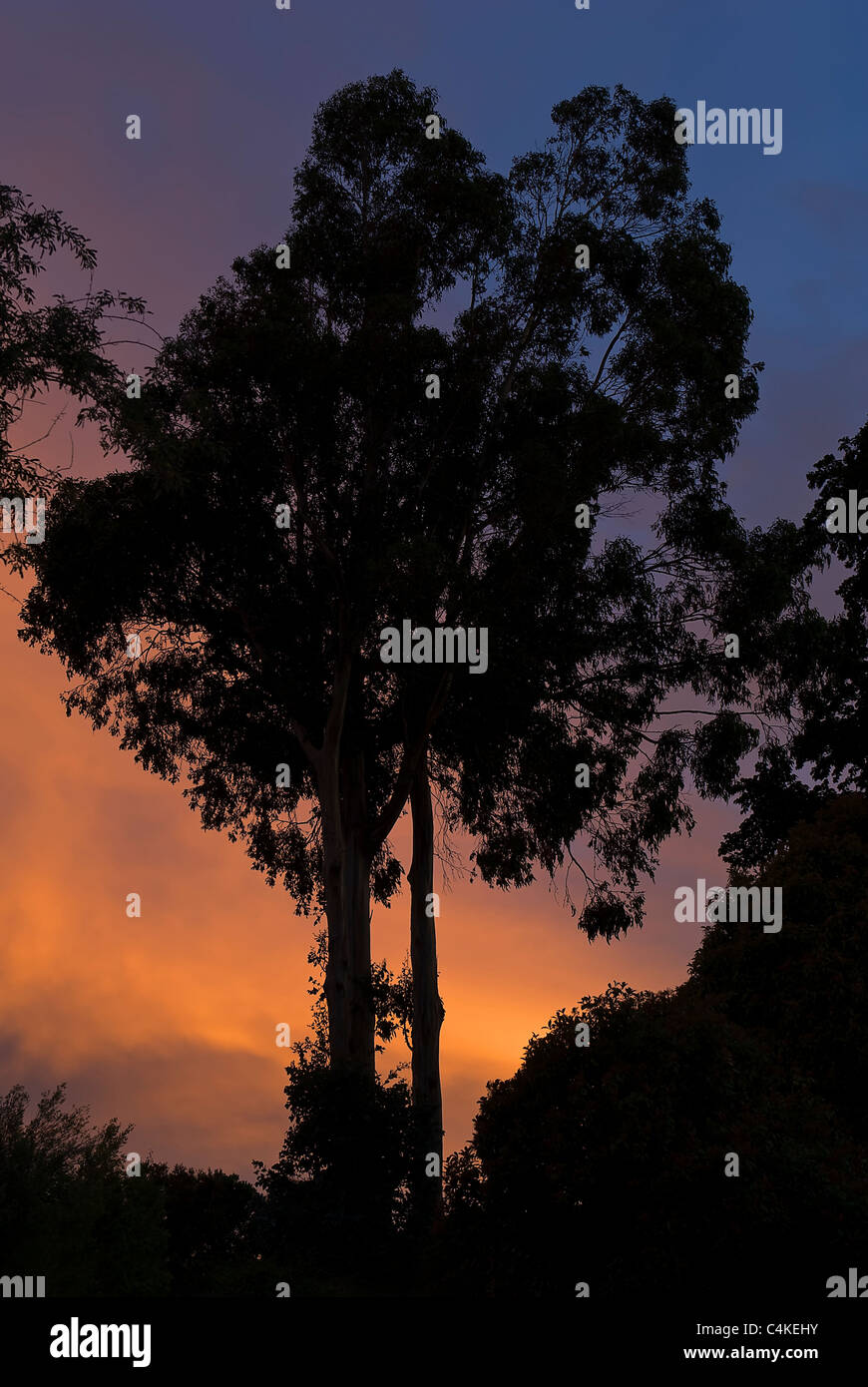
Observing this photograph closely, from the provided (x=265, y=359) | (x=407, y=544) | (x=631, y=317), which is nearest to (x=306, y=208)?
(x=265, y=359)

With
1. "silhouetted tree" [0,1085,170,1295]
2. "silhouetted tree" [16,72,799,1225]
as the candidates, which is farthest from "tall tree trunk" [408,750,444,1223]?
Answer: "silhouetted tree" [0,1085,170,1295]

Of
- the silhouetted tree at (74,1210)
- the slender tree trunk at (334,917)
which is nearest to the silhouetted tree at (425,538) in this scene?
the slender tree trunk at (334,917)

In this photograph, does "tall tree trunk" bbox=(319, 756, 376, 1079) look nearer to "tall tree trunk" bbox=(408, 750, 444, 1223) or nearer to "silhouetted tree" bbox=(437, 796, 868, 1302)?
"tall tree trunk" bbox=(408, 750, 444, 1223)

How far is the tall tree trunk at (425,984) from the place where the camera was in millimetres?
20297

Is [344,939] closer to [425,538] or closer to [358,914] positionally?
[358,914]

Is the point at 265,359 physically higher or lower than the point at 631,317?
lower

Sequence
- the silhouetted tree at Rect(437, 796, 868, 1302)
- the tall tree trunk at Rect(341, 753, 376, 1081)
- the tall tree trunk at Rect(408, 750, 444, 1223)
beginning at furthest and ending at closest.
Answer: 1. the tall tree trunk at Rect(341, 753, 376, 1081)
2. the tall tree trunk at Rect(408, 750, 444, 1223)
3. the silhouetted tree at Rect(437, 796, 868, 1302)

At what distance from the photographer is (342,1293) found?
53.5ft

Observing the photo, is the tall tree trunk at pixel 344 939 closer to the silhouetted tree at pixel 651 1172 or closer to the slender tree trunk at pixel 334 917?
the slender tree trunk at pixel 334 917

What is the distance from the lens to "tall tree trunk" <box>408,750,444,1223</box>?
66.6ft

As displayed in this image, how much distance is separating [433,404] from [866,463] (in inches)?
433
